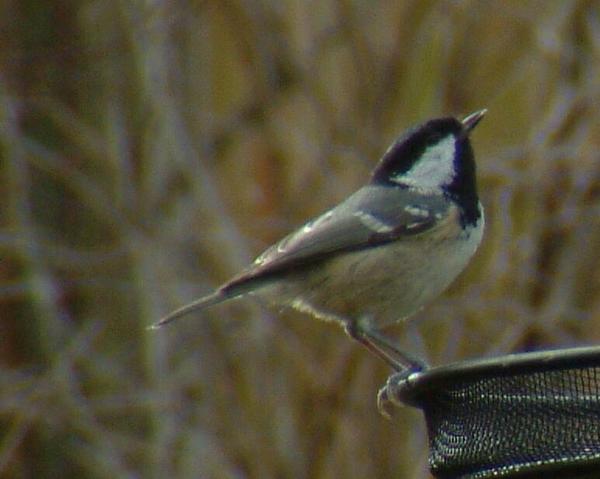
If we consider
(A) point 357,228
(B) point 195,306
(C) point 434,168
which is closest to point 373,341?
(A) point 357,228

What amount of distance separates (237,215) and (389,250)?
2.66m

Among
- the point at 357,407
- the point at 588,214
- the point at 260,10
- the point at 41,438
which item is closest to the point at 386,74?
the point at 260,10

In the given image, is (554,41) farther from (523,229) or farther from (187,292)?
(187,292)

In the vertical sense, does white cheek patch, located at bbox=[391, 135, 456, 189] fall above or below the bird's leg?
above

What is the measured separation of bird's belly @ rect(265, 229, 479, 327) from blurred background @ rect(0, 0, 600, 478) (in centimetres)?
114

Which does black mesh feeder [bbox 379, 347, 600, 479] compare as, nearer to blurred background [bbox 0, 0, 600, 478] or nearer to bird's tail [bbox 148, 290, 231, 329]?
bird's tail [bbox 148, 290, 231, 329]

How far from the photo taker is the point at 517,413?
299 cm

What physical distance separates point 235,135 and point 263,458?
175 cm

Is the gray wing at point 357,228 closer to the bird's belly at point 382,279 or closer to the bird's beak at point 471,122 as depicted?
the bird's belly at point 382,279

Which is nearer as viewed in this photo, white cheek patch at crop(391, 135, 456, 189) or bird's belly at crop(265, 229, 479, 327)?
bird's belly at crop(265, 229, 479, 327)

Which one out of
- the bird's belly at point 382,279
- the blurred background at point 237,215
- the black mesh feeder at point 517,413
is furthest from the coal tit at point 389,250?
the black mesh feeder at point 517,413

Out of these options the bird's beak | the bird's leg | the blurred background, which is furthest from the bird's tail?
the blurred background

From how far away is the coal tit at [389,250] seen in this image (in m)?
4.40

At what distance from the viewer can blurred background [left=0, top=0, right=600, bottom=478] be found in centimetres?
597
